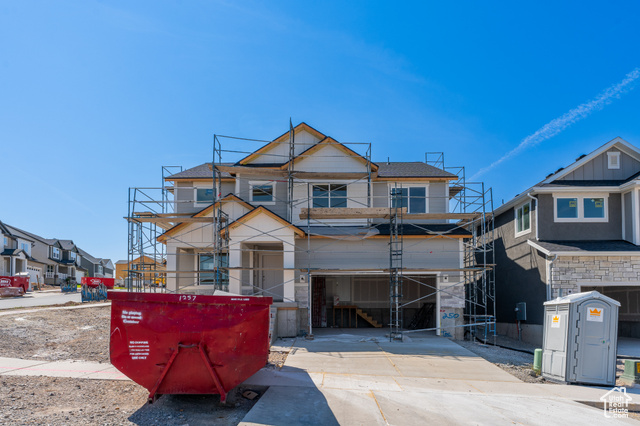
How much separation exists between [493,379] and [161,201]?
13.1 metres

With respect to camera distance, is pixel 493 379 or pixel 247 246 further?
pixel 247 246

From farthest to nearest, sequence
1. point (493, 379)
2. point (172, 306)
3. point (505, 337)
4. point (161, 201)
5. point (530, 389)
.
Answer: point (505, 337), point (161, 201), point (493, 379), point (530, 389), point (172, 306)

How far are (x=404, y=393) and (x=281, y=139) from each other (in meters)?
12.4

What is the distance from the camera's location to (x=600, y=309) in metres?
9.80

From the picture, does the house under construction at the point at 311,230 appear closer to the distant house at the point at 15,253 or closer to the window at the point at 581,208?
the window at the point at 581,208

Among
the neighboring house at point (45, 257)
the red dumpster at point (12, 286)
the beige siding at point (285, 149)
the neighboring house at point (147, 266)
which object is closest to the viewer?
the neighboring house at point (147, 266)

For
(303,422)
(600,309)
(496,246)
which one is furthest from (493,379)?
(496,246)

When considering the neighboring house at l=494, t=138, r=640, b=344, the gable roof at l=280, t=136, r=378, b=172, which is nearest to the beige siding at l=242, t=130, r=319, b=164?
the gable roof at l=280, t=136, r=378, b=172

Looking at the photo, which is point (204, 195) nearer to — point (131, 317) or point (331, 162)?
point (331, 162)

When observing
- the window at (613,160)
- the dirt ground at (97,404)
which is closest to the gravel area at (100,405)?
the dirt ground at (97,404)

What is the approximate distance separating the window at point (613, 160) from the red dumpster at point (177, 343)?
16367 mm

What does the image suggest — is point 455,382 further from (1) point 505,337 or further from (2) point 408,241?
(1) point 505,337

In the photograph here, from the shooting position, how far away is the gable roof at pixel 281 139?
1830 centimetres

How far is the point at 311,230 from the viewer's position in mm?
17141
